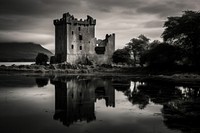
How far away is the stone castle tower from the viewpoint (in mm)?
58906

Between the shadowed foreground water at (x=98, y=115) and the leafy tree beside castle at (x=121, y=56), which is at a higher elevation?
the leafy tree beside castle at (x=121, y=56)

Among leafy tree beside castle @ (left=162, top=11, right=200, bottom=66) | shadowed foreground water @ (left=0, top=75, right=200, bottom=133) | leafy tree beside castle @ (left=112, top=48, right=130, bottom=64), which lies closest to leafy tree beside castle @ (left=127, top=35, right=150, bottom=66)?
leafy tree beside castle @ (left=112, top=48, right=130, bottom=64)

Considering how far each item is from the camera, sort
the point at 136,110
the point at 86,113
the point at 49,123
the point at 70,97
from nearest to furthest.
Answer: the point at 49,123, the point at 86,113, the point at 136,110, the point at 70,97

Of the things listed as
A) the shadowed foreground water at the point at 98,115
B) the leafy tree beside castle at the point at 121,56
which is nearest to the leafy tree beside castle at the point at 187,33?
the leafy tree beside castle at the point at 121,56

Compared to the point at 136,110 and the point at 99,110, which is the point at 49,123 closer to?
the point at 99,110

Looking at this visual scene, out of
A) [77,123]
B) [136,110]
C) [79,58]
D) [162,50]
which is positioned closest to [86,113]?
[77,123]

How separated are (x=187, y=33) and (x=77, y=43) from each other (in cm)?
2542

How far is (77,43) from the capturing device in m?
60.4

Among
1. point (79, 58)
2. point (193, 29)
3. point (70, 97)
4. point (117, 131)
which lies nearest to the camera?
point (117, 131)

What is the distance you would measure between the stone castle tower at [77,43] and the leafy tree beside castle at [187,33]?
61.9 ft

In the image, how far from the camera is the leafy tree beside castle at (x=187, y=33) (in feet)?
146

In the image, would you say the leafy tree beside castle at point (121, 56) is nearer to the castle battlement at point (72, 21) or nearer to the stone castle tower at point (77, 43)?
the stone castle tower at point (77, 43)

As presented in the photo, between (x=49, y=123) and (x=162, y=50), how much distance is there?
37.0 m

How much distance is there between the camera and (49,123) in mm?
12672
